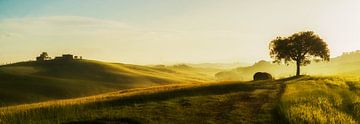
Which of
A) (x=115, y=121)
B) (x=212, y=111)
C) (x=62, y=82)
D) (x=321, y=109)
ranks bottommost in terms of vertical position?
(x=62, y=82)

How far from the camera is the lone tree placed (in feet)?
287

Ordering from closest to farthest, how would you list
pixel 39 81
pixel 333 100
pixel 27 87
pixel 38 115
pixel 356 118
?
pixel 356 118, pixel 38 115, pixel 333 100, pixel 27 87, pixel 39 81

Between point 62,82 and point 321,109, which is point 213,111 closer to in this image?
point 321,109

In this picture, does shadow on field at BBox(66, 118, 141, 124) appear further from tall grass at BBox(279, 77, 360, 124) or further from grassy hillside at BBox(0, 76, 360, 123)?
tall grass at BBox(279, 77, 360, 124)

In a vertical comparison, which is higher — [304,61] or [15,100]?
[304,61]

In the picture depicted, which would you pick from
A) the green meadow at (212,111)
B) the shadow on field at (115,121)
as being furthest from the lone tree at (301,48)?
the shadow on field at (115,121)

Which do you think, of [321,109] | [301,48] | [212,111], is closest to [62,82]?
[301,48]

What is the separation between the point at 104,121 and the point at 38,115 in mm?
6974

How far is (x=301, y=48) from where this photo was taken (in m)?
88.1

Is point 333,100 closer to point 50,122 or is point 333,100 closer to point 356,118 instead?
point 356,118

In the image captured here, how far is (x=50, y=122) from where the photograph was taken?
31.4 m

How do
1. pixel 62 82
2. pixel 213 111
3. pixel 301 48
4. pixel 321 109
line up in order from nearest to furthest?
pixel 321 109, pixel 213 111, pixel 301 48, pixel 62 82

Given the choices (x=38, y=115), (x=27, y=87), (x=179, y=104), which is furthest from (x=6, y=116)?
(x=27, y=87)

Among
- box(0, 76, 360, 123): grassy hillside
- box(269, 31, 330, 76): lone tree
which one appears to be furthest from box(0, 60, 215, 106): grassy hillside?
box(0, 76, 360, 123): grassy hillside
